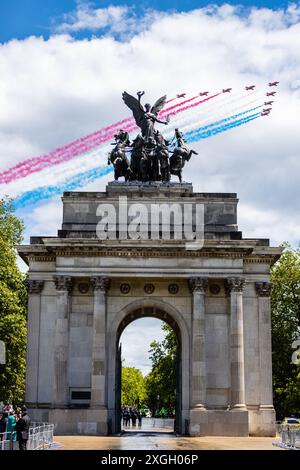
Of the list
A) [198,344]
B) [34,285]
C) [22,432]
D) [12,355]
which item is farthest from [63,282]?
[22,432]

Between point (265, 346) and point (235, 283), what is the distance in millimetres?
4786

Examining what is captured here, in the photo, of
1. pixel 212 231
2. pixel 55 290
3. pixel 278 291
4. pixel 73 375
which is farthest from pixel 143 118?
pixel 278 291

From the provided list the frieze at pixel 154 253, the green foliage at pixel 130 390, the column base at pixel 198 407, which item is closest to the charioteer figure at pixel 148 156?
the frieze at pixel 154 253

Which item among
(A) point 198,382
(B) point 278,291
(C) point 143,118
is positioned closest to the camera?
(A) point 198,382

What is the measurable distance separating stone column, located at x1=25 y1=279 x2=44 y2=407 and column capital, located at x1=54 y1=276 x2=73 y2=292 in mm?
1899

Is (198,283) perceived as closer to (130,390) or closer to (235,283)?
(235,283)

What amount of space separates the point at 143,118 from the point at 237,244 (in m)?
13.1

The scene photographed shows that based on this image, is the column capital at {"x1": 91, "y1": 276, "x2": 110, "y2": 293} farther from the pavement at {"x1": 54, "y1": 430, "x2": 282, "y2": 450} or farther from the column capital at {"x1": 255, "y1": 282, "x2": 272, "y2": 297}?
the column capital at {"x1": 255, "y1": 282, "x2": 272, "y2": 297}

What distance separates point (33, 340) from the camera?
50656mm

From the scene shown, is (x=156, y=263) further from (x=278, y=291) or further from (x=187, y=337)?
(x=278, y=291)

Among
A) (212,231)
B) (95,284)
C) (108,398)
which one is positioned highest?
(212,231)

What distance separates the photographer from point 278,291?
250 feet

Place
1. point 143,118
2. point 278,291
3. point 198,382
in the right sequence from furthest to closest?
1. point 278,291
2. point 143,118
3. point 198,382

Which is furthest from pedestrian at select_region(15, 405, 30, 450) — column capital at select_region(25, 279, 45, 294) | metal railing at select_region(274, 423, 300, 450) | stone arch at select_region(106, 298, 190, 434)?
column capital at select_region(25, 279, 45, 294)
